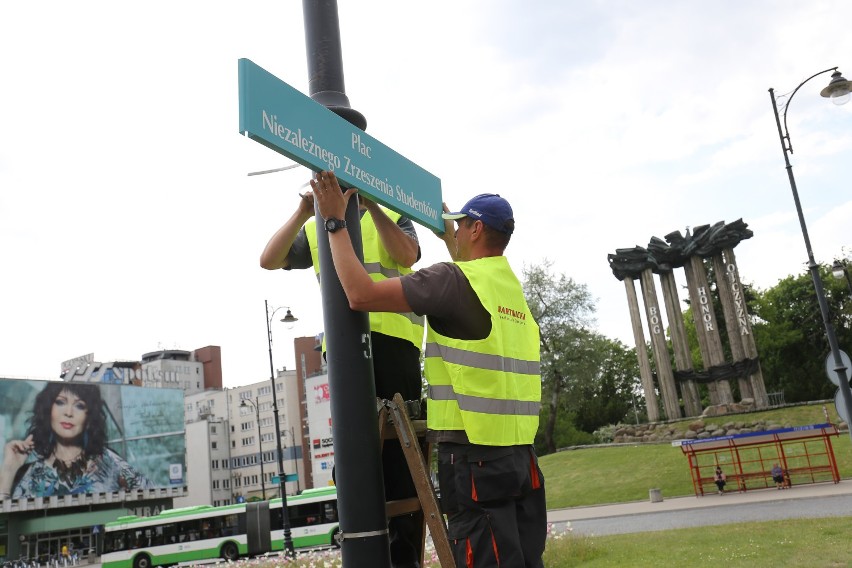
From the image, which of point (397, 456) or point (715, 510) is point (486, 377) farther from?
point (715, 510)

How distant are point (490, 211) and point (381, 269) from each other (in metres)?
0.69

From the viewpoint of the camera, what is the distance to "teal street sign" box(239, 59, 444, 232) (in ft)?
8.39

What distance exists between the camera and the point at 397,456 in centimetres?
367

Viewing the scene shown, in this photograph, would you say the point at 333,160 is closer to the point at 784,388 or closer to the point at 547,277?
the point at 547,277

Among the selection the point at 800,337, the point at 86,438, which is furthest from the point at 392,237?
the point at 86,438

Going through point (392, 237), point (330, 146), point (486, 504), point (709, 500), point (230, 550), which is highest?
point (330, 146)

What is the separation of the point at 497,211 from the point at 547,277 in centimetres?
5305

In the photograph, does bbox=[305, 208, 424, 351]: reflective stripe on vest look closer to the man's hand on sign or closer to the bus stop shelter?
the man's hand on sign

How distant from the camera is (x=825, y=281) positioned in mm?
61844

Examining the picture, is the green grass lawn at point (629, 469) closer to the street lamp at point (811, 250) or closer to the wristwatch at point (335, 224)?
the street lamp at point (811, 250)

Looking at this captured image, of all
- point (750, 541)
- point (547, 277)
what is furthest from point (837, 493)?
point (547, 277)

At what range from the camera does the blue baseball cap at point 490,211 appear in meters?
3.44

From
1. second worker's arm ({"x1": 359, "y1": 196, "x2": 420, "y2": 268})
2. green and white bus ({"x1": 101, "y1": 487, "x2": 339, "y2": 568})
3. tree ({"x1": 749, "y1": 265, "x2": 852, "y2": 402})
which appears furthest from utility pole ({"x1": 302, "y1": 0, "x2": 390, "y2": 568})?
tree ({"x1": 749, "y1": 265, "x2": 852, "y2": 402})

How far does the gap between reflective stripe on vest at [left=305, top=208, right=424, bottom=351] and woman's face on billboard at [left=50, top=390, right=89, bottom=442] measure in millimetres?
71890
